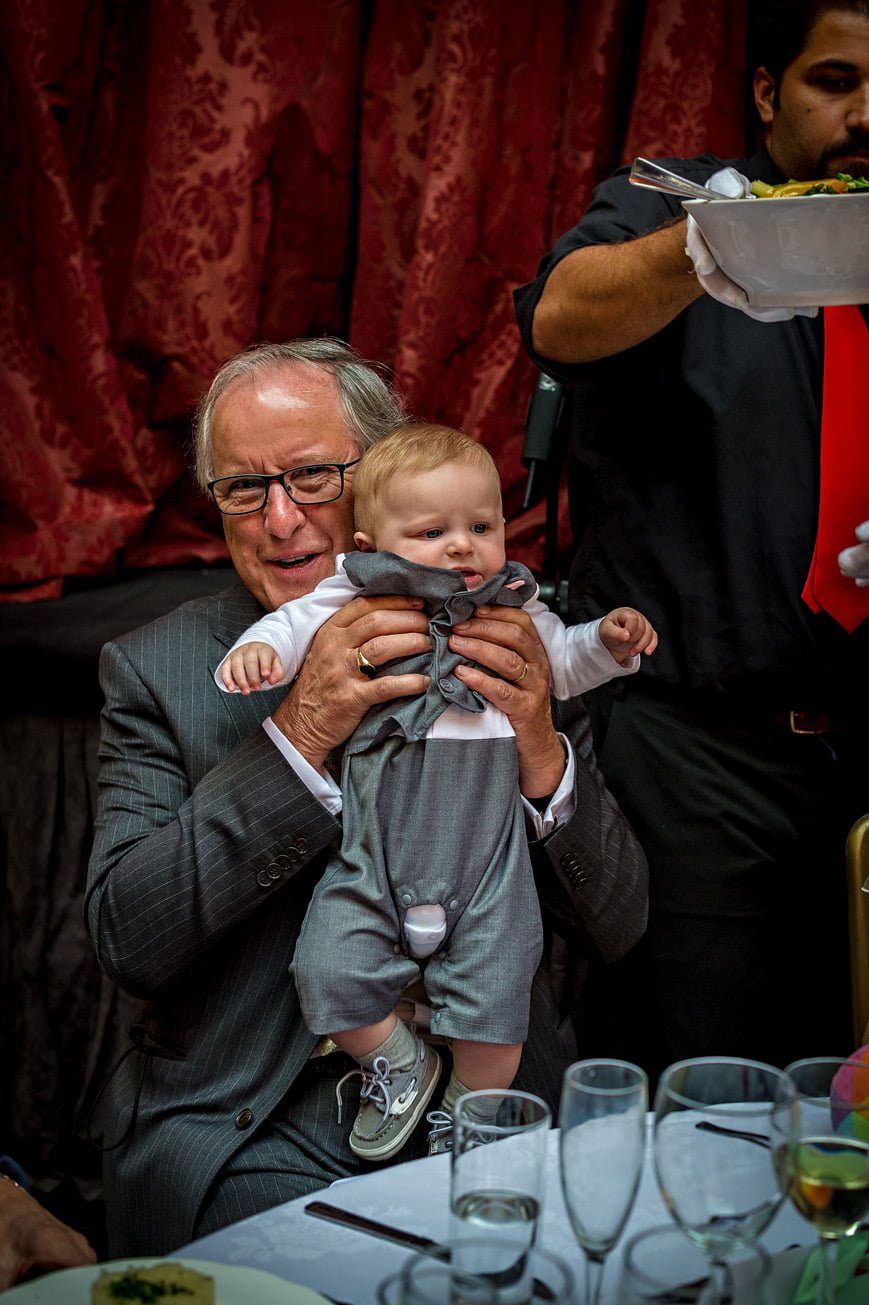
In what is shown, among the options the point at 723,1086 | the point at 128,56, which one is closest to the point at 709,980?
the point at 723,1086

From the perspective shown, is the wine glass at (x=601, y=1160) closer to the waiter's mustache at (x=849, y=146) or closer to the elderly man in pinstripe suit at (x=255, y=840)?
the elderly man in pinstripe suit at (x=255, y=840)

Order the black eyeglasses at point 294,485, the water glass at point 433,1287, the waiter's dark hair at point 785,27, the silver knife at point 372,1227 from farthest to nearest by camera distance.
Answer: the waiter's dark hair at point 785,27, the black eyeglasses at point 294,485, the silver knife at point 372,1227, the water glass at point 433,1287

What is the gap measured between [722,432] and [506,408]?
1.26m

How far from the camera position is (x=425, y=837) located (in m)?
1.66

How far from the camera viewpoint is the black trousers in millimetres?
2090

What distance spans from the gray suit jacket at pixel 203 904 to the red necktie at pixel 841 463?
452 millimetres

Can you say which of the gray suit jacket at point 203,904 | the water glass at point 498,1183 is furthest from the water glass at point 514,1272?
the gray suit jacket at point 203,904

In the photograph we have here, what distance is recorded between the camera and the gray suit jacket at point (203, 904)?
1673 mm

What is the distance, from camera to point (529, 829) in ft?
6.04

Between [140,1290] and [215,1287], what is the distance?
0.21 ft

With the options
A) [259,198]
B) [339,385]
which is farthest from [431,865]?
[259,198]

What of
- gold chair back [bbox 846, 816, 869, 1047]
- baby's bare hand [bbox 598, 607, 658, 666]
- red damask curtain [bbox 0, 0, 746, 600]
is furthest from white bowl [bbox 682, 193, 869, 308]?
red damask curtain [bbox 0, 0, 746, 600]

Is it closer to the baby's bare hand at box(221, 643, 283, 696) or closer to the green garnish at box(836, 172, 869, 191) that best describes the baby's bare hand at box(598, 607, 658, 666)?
the baby's bare hand at box(221, 643, 283, 696)

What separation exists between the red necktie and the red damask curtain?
3.89 ft
